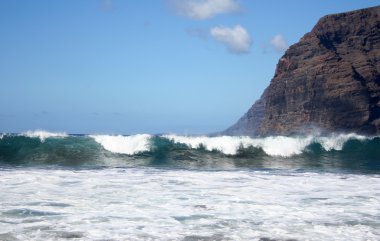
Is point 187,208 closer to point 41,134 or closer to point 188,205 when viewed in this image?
point 188,205

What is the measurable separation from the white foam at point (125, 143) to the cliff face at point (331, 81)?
59.0 meters

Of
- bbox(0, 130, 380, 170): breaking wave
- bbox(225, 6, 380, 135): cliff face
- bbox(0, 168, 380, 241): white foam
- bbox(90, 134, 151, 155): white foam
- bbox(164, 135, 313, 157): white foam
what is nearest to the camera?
bbox(0, 168, 380, 241): white foam

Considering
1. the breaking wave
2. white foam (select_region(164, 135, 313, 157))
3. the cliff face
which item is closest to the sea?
the breaking wave

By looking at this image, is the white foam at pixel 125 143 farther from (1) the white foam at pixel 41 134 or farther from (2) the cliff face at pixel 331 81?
(2) the cliff face at pixel 331 81

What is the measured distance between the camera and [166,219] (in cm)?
940

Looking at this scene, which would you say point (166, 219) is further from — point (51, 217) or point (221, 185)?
point (221, 185)

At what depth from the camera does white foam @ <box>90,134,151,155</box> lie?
93.1 feet

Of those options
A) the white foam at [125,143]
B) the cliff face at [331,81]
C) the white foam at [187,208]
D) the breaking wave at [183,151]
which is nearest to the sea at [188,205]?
the white foam at [187,208]

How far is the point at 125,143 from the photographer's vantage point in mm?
29062

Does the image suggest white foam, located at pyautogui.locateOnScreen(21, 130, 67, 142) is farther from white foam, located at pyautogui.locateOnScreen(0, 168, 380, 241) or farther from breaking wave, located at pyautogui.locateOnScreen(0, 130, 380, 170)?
white foam, located at pyautogui.locateOnScreen(0, 168, 380, 241)

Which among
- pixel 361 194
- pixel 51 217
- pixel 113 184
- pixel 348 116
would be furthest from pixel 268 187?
pixel 348 116

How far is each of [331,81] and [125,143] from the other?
213 feet

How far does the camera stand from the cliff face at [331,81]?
273 ft

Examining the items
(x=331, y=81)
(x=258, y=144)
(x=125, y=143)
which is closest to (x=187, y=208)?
(x=125, y=143)
